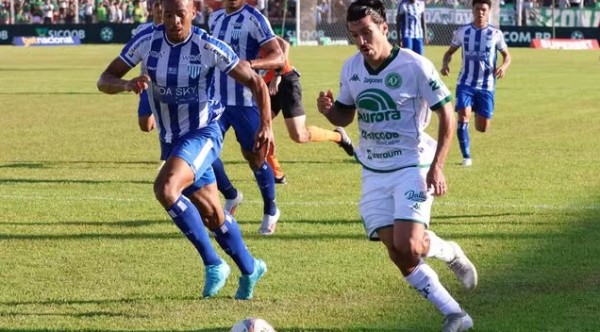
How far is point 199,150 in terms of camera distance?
8.03m

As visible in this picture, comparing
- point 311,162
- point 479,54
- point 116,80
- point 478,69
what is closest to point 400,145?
point 116,80

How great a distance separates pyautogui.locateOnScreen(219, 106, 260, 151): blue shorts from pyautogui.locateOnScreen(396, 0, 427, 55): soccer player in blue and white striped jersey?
1901 centimetres

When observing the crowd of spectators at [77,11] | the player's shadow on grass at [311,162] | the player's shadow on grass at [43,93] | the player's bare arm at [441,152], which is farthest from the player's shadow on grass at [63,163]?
the crowd of spectators at [77,11]

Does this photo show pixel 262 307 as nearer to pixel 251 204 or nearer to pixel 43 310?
pixel 43 310

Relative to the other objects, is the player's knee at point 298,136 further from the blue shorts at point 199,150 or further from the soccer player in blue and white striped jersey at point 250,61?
the blue shorts at point 199,150

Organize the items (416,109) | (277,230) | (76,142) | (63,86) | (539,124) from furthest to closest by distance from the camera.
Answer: (63,86) → (539,124) → (76,142) → (277,230) → (416,109)

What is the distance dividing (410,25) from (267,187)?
65.3 ft

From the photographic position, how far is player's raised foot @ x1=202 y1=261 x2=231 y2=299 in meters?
7.99

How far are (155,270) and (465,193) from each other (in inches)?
196

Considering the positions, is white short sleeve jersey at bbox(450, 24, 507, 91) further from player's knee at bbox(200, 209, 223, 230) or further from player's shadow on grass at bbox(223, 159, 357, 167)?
player's knee at bbox(200, 209, 223, 230)

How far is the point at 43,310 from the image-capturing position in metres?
7.76

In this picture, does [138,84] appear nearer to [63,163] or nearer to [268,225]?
[268,225]

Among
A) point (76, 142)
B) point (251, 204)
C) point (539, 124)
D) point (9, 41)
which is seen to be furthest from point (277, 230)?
point (9, 41)

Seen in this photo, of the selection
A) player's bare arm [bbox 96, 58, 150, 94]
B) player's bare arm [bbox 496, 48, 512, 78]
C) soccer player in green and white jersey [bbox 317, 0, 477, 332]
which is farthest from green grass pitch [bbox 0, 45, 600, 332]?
player's bare arm [bbox 96, 58, 150, 94]
